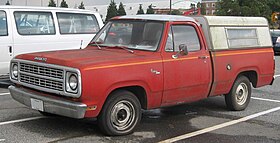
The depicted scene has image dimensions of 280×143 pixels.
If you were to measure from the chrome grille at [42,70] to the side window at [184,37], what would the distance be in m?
1.87

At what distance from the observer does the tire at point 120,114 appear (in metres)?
5.77

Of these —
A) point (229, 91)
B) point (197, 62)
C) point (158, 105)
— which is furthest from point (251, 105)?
point (158, 105)

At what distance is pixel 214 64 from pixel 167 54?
1.14m

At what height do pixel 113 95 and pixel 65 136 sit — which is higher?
pixel 113 95

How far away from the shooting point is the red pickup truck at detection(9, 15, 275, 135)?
18.2 ft

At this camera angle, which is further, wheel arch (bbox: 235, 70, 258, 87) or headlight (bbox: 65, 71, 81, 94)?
wheel arch (bbox: 235, 70, 258, 87)

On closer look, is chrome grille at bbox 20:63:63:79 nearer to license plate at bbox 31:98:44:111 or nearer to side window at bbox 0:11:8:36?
license plate at bbox 31:98:44:111

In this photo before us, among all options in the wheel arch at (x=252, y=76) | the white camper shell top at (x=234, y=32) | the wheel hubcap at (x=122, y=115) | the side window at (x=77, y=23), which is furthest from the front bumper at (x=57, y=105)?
the side window at (x=77, y=23)

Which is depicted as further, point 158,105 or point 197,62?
point 197,62

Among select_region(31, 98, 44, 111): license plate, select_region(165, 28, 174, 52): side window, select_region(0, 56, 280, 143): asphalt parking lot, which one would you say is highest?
select_region(165, 28, 174, 52): side window

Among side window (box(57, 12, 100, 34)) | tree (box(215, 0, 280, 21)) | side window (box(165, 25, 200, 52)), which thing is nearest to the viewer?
side window (box(165, 25, 200, 52))

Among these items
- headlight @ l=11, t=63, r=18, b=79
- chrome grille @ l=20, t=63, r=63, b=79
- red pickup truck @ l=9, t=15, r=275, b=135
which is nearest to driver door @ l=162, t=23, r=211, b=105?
red pickup truck @ l=9, t=15, r=275, b=135

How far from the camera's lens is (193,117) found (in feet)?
24.5

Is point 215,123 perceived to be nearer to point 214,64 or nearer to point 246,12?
point 214,64
